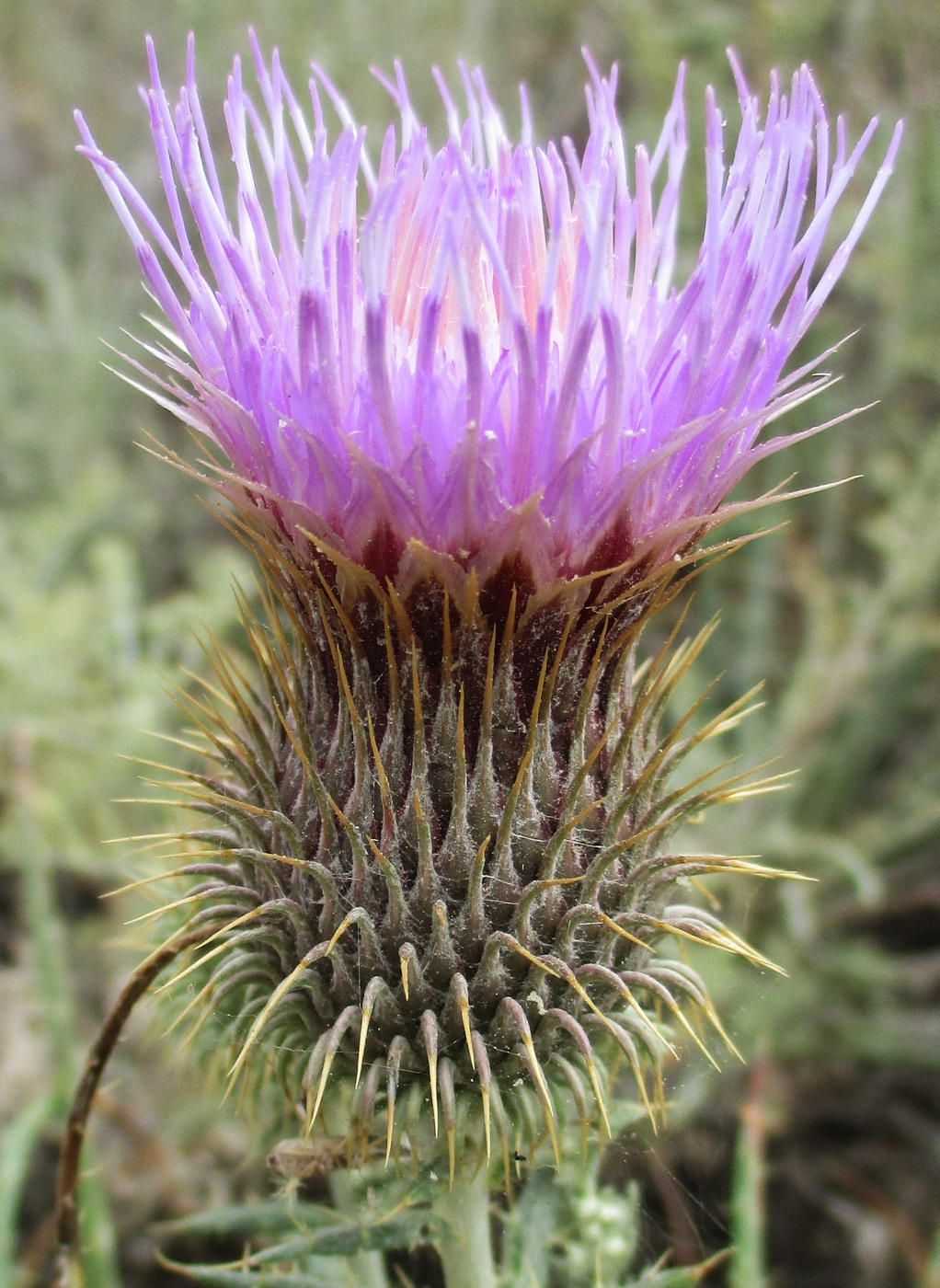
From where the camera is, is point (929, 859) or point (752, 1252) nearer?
point (752, 1252)

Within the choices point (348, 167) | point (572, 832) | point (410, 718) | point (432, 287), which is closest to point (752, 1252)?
point (572, 832)

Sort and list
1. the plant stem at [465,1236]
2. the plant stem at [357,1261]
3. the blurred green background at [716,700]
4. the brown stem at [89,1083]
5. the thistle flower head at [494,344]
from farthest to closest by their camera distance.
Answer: the blurred green background at [716,700] < the plant stem at [357,1261] < the plant stem at [465,1236] < the brown stem at [89,1083] < the thistle flower head at [494,344]

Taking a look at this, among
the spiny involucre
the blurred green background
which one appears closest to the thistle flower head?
the spiny involucre

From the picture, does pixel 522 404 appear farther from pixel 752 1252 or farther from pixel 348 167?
pixel 752 1252

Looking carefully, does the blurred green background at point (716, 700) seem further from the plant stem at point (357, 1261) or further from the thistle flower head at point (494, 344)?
the thistle flower head at point (494, 344)

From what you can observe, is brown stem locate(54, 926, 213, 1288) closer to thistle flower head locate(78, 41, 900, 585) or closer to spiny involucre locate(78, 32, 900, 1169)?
spiny involucre locate(78, 32, 900, 1169)

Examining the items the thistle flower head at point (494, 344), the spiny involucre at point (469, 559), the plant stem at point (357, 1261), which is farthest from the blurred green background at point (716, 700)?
the thistle flower head at point (494, 344)
